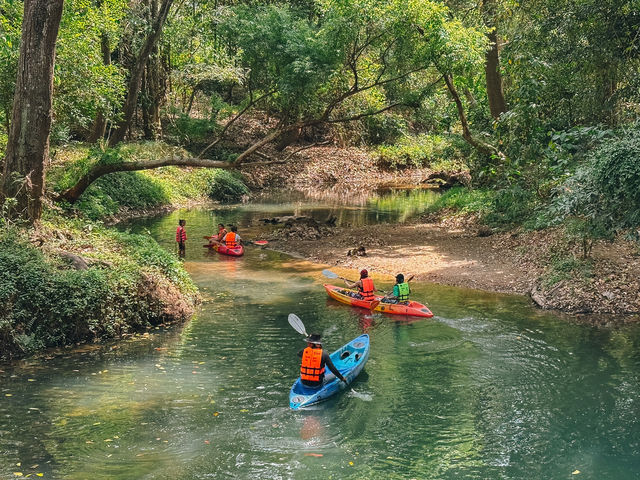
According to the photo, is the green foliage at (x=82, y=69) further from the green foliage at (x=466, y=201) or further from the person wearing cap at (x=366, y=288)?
the green foliage at (x=466, y=201)

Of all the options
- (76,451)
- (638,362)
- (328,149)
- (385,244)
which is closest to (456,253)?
(385,244)

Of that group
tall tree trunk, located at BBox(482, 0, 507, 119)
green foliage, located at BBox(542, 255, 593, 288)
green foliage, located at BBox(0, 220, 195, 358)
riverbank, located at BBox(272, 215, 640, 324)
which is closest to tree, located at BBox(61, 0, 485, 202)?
tall tree trunk, located at BBox(482, 0, 507, 119)

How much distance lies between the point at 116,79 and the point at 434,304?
15.2 metres

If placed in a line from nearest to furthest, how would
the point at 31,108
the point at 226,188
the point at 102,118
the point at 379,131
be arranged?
the point at 31,108 < the point at 102,118 < the point at 226,188 < the point at 379,131

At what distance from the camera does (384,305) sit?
55.2ft

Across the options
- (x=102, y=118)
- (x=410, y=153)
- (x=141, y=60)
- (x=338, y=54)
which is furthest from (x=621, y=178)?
(x=410, y=153)

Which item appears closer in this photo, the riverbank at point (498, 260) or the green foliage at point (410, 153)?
the riverbank at point (498, 260)

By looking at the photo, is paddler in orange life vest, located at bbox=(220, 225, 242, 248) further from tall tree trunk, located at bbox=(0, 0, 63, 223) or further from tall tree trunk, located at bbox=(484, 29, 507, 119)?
tall tree trunk, located at bbox=(484, 29, 507, 119)

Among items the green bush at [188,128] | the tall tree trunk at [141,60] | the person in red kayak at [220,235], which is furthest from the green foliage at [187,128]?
the person in red kayak at [220,235]

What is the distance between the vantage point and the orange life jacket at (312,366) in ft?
37.6

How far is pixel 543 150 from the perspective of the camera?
1942 cm

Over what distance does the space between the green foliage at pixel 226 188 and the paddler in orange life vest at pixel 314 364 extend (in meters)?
27.8

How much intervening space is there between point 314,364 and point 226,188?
2895 centimetres

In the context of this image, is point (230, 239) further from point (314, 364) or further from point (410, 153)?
point (410, 153)
